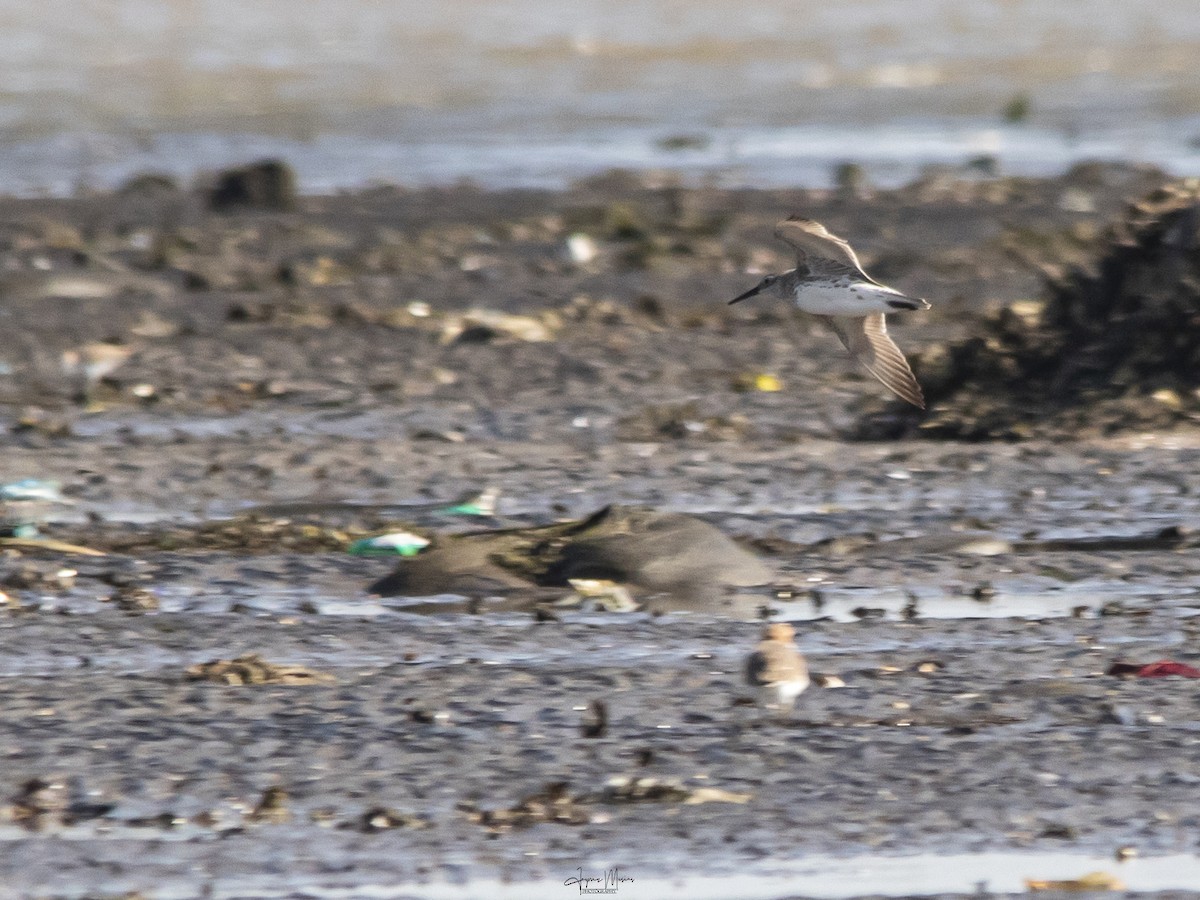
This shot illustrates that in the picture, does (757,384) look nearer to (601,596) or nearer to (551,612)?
(601,596)

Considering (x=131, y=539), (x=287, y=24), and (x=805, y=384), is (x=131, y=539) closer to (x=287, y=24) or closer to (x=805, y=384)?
(x=805, y=384)

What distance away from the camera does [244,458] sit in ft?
32.2

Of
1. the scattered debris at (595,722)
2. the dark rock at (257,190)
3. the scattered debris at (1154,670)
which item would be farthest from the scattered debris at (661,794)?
the dark rock at (257,190)

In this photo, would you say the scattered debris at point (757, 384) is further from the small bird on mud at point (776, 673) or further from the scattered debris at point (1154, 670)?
the small bird on mud at point (776, 673)

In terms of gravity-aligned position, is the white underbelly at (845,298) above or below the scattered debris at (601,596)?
above

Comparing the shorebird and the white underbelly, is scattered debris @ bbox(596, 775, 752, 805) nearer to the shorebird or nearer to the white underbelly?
the shorebird

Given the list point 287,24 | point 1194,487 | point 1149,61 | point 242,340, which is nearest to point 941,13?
point 1149,61

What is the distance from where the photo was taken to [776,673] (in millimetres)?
6109

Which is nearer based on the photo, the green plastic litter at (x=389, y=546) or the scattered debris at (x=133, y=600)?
the scattered debris at (x=133, y=600)

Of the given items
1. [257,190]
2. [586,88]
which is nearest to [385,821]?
[257,190]

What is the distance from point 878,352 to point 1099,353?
109 inches

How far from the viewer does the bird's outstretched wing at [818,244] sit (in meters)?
7.24

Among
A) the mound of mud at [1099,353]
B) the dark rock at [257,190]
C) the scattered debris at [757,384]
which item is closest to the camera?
the mound of mud at [1099,353]

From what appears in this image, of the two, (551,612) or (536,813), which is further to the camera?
(551,612)
